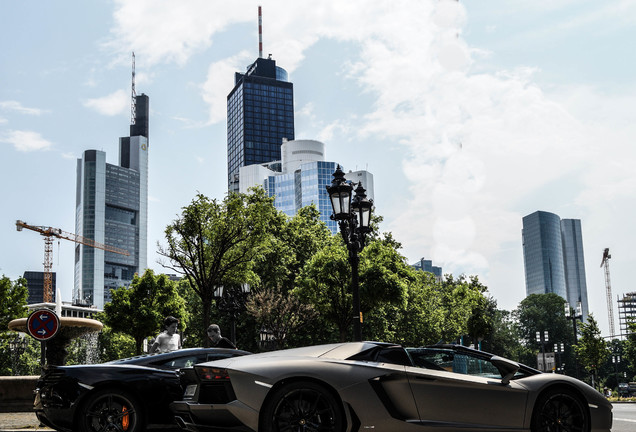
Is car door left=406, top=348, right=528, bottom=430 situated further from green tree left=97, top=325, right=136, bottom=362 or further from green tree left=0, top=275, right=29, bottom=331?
green tree left=97, top=325, right=136, bottom=362

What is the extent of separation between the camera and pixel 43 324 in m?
11.7

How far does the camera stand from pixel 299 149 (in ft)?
622

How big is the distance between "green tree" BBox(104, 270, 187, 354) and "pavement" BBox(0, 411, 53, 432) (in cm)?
3376

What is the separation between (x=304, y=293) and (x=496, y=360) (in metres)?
22.7

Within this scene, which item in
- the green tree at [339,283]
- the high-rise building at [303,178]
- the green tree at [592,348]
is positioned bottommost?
the green tree at [592,348]

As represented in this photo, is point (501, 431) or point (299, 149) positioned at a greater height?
point (299, 149)

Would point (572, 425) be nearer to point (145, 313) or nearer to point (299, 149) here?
point (145, 313)

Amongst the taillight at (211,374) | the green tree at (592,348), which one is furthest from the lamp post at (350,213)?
the green tree at (592,348)

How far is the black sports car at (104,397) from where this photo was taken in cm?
783

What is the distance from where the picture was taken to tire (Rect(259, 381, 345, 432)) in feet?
19.9

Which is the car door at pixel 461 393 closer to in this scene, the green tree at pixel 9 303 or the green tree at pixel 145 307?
the green tree at pixel 145 307

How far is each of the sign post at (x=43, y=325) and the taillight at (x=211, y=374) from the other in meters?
6.28

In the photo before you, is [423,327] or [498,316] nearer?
[423,327]

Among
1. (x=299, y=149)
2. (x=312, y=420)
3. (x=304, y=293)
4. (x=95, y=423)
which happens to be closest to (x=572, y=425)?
(x=312, y=420)
